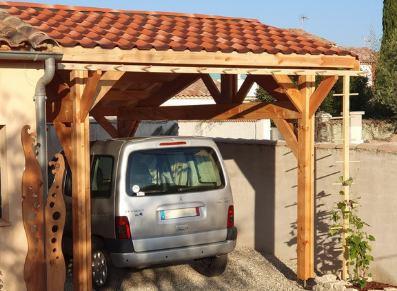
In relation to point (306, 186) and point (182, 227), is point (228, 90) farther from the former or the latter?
point (182, 227)

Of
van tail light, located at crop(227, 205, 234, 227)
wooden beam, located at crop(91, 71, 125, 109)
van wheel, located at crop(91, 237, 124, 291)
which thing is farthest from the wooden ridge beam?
van wheel, located at crop(91, 237, 124, 291)

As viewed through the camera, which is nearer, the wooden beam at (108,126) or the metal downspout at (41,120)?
the metal downspout at (41,120)

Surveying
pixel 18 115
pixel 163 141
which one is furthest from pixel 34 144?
pixel 163 141

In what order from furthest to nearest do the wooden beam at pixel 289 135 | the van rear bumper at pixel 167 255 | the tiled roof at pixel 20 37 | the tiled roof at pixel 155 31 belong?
the wooden beam at pixel 289 135 < the van rear bumper at pixel 167 255 < the tiled roof at pixel 155 31 < the tiled roof at pixel 20 37

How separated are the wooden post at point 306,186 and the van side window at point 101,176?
2.43 m

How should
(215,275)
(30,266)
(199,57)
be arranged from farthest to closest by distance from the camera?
(215,275), (199,57), (30,266)

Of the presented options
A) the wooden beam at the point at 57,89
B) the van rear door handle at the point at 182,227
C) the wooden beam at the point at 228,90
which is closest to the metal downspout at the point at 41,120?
the wooden beam at the point at 57,89

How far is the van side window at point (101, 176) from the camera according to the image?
8.27 m

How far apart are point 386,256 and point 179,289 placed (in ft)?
8.34

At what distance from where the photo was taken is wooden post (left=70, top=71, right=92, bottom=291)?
7.63 meters

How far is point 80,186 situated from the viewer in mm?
7641

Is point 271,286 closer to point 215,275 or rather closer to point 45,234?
point 215,275

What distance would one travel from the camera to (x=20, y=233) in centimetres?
709

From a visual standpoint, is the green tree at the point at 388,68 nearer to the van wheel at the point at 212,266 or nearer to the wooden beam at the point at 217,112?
the wooden beam at the point at 217,112
